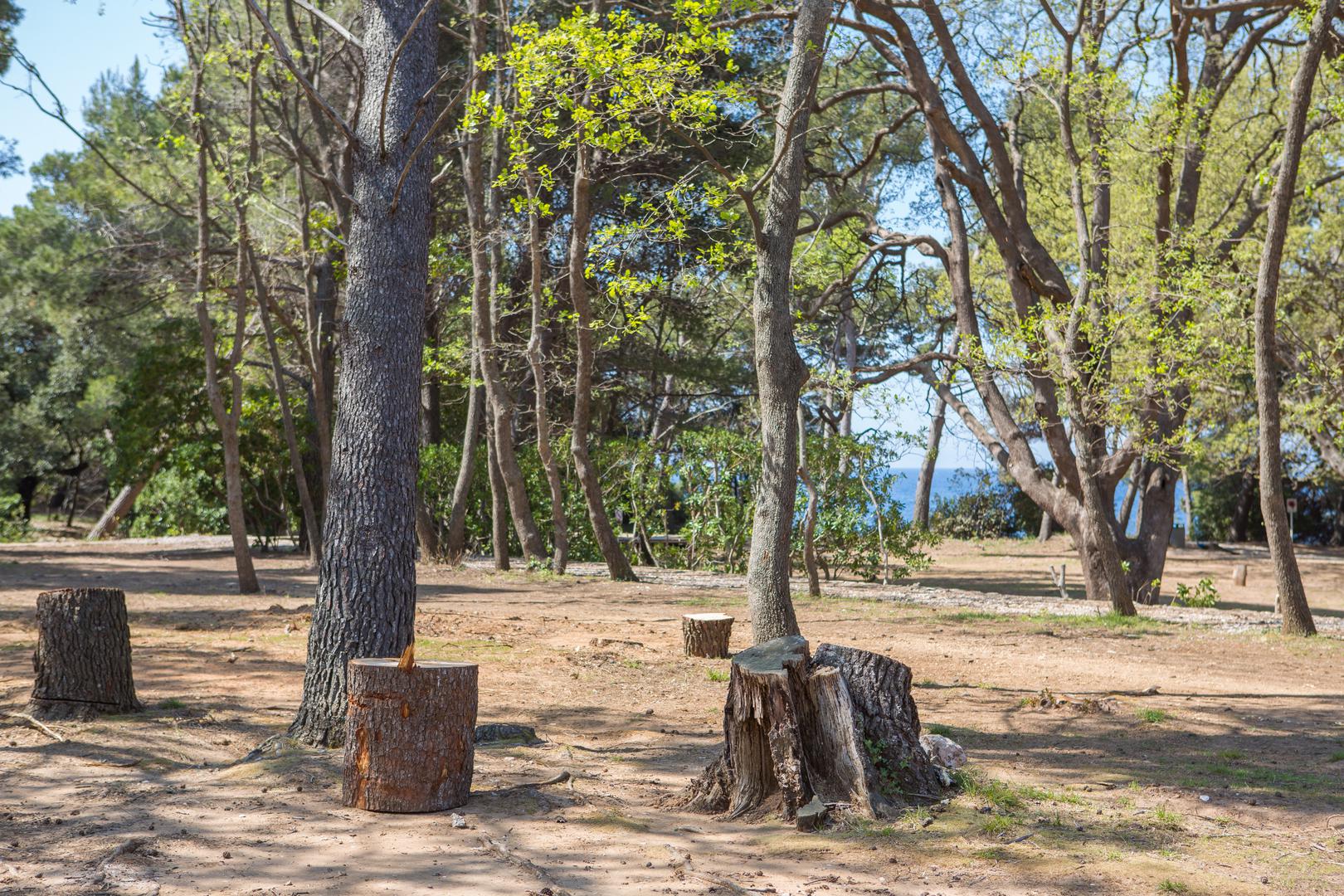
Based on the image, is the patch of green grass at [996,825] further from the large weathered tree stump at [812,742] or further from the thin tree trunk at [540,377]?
the thin tree trunk at [540,377]

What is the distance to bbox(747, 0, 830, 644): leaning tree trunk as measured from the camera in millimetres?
8406

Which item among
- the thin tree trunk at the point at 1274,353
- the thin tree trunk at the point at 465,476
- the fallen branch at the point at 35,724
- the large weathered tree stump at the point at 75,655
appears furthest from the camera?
the thin tree trunk at the point at 465,476

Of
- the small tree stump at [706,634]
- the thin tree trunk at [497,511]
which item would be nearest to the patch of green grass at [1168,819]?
the small tree stump at [706,634]

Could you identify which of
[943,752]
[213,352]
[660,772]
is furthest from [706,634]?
[213,352]

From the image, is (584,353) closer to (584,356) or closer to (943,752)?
(584,356)

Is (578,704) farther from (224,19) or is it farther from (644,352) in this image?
(644,352)

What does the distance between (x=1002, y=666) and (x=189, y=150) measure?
35.4ft

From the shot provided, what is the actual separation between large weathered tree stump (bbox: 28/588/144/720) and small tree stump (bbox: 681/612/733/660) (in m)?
4.57

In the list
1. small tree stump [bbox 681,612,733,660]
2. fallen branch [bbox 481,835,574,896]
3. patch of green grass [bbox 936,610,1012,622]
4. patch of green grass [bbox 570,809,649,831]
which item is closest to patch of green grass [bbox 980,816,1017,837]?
patch of green grass [bbox 570,809,649,831]

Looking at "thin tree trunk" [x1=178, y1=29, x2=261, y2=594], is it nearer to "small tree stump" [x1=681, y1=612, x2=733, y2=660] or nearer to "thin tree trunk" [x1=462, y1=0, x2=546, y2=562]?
"thin tree trunk" [x1=462, y1=0, x2=546, y2=562]

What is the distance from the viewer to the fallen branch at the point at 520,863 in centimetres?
421

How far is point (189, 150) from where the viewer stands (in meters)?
13.3

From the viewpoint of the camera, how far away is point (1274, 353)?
38.9 feet

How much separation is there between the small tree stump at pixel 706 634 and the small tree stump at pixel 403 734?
4728 mm
